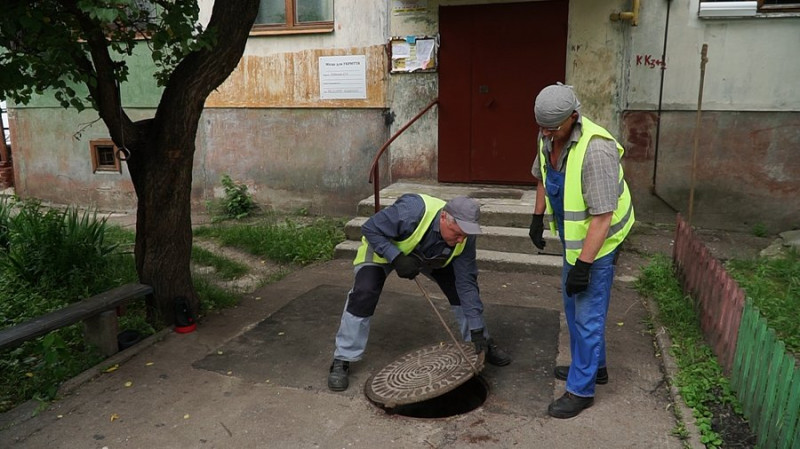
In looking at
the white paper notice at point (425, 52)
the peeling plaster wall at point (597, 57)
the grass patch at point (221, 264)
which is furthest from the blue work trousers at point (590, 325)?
the white paper notice at point (425, 52)

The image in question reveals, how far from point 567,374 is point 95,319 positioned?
332 centimetres

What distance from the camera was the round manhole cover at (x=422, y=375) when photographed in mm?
3709

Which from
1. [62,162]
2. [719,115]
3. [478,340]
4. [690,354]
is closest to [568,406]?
[478,340]

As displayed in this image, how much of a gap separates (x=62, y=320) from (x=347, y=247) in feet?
11.0

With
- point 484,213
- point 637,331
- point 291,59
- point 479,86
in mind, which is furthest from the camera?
point 291,59

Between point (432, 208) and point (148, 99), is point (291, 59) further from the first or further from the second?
point (432, 208)

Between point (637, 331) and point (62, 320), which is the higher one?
point (62, 320)

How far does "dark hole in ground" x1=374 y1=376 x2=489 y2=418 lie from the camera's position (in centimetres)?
393

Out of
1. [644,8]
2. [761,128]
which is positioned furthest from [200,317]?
[761,128]

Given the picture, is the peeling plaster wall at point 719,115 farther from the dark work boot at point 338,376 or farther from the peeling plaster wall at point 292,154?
the dark work boot at point 338,376

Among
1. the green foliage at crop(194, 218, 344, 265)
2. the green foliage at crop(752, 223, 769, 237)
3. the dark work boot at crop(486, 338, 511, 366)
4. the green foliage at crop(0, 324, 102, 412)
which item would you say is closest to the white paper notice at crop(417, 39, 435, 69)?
the green foliage at crop(194, 218, 344, 265)

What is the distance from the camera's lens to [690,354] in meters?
4.17

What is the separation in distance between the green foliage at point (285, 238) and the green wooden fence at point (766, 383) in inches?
179

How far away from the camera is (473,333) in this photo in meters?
3.98
